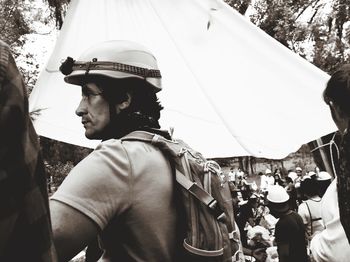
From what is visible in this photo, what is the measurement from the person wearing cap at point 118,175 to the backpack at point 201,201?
1.4 inches

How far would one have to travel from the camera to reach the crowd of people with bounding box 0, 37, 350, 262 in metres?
0.73

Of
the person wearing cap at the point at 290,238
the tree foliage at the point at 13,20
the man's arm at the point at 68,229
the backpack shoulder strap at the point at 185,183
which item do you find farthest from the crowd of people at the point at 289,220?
the tree foliage at the point at 13,20

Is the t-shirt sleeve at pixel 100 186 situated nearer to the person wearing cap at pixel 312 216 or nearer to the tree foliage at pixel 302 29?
the person wearing cap at pixel 312 216

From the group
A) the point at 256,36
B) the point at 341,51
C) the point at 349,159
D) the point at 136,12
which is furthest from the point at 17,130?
the point at 341,51

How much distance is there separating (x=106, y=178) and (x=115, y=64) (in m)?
0.44

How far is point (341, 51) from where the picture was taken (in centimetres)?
1282

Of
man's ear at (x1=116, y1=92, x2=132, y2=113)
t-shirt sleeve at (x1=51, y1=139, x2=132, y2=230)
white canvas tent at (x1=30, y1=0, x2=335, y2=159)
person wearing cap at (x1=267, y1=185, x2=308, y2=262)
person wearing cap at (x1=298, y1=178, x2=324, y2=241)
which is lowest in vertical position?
person wearing cap at (x1=298, y1=178, x2=324, y2=241)

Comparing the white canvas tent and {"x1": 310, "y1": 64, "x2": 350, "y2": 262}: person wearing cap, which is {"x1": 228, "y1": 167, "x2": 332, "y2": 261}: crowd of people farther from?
{"x1": 310, "y1": 64, "x2": 350, "y2": 262}: person wearing cap

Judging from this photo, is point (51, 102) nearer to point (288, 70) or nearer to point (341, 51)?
point (288, 70)

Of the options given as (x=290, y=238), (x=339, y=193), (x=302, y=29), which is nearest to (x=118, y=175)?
(x=339, y=193)

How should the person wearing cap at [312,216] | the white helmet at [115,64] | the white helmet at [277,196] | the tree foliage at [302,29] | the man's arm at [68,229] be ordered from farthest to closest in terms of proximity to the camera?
the tree foliage at [302,29] → the person wearing cap at [312,216] → the white helmet at [277,196] → the white helmet at [115,64] → the man's arm at [68,229]

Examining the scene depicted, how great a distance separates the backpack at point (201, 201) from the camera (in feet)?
4.73

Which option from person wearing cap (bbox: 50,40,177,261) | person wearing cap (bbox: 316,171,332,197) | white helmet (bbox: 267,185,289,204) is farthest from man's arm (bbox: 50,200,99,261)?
person wearing cap (bbox: 316,171,332,197)

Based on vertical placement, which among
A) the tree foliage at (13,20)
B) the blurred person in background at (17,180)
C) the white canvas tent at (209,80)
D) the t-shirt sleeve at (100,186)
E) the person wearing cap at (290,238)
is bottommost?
the tree foliage at (13,20)
